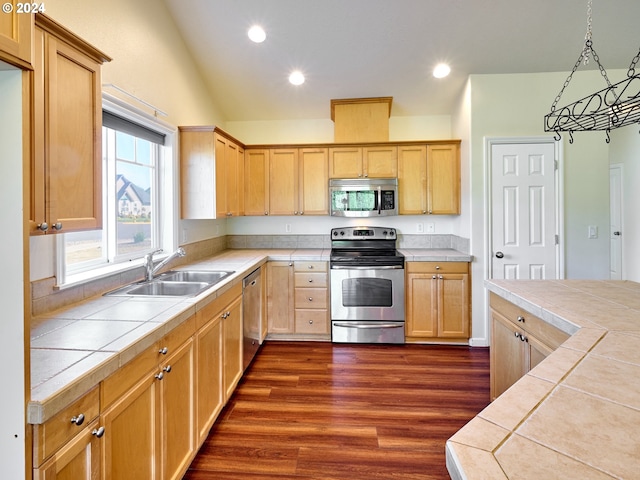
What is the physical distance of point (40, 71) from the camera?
1.25 meters

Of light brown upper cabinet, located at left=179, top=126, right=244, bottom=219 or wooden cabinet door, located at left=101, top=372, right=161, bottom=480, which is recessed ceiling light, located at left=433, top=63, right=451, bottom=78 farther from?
wooden cabinet door, located at left=101, top=372, right=161, bottom=480

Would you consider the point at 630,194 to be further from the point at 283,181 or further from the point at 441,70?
the point at 283,181

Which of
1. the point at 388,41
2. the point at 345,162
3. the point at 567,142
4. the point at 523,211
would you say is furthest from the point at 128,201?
the point at 567,142

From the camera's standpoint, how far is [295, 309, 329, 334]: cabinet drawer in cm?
369

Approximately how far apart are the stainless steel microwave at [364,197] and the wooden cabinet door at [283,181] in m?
0.46

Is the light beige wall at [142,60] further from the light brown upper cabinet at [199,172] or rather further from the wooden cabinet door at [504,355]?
the wooden cabinet door at [504,355]

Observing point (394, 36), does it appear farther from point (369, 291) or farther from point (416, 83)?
point (369, 291)

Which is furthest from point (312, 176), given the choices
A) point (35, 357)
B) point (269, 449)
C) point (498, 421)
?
point (498, 421)

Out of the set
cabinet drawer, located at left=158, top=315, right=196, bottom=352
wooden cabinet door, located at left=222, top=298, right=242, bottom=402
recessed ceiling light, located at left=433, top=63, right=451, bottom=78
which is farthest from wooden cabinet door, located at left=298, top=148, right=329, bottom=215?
cabinet drawer, located at left=158, top=315, right=196, bottom=352

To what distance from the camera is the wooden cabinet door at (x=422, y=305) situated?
357 centimetres

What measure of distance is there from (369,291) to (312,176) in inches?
58.8

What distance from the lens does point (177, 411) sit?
1611 millimetres

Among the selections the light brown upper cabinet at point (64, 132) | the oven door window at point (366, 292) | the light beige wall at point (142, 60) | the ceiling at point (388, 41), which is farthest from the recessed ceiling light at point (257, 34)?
the oven door window at point (366, 292)

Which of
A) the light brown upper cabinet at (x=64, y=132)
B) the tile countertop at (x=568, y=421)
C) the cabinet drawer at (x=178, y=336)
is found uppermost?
the light brown upper cabinet at (x=64, y=132)
